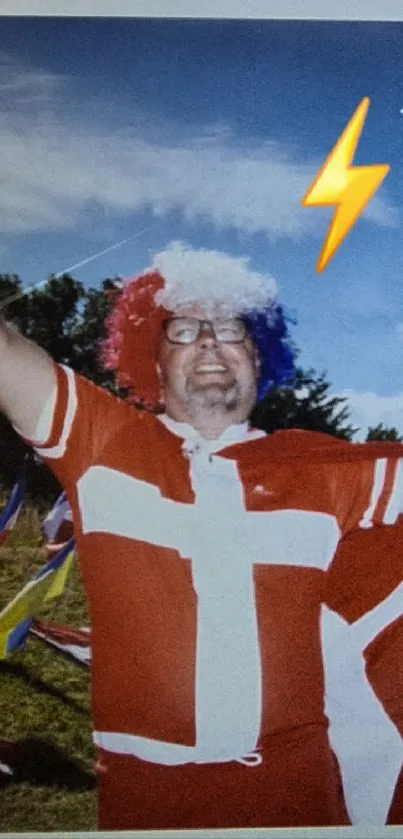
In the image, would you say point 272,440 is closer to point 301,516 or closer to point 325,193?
point 301,516

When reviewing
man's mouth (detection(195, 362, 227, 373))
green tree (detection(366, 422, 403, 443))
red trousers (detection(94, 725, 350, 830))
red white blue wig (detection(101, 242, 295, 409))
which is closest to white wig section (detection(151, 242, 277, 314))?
red white blue wig (detection(101, 242, 295, 409))

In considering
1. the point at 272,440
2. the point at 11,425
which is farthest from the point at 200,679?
the point at 11,425

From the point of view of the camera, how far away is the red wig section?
69.0 inches

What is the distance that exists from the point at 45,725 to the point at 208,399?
0.75 meters

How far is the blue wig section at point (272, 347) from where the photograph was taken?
1.76 m

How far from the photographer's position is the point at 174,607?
66.7 inches

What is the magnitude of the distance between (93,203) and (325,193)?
49 cm

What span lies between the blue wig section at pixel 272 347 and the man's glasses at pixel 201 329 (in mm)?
26

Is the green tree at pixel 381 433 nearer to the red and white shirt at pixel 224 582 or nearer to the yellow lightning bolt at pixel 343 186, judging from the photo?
the red and white shirt at pixel 224 582

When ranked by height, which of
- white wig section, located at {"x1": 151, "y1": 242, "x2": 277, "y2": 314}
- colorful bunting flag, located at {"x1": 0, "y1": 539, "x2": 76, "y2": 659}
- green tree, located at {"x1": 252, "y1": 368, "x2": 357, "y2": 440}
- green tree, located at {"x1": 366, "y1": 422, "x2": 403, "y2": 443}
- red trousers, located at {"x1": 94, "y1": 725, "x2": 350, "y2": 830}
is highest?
white wig section, located at {"x1": 151, "y1": 242, "x2": 277, "y2": 314}

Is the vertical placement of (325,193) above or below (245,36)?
below

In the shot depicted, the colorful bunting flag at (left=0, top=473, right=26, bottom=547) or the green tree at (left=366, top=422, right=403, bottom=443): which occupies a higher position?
the green tree at (left=366, top=422, right=403, bottom=443)

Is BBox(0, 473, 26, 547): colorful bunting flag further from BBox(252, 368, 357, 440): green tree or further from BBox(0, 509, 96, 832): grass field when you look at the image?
BBox(252, 368, 357, 440): green tree

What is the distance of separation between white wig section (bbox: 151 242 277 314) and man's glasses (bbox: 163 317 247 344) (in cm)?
3
